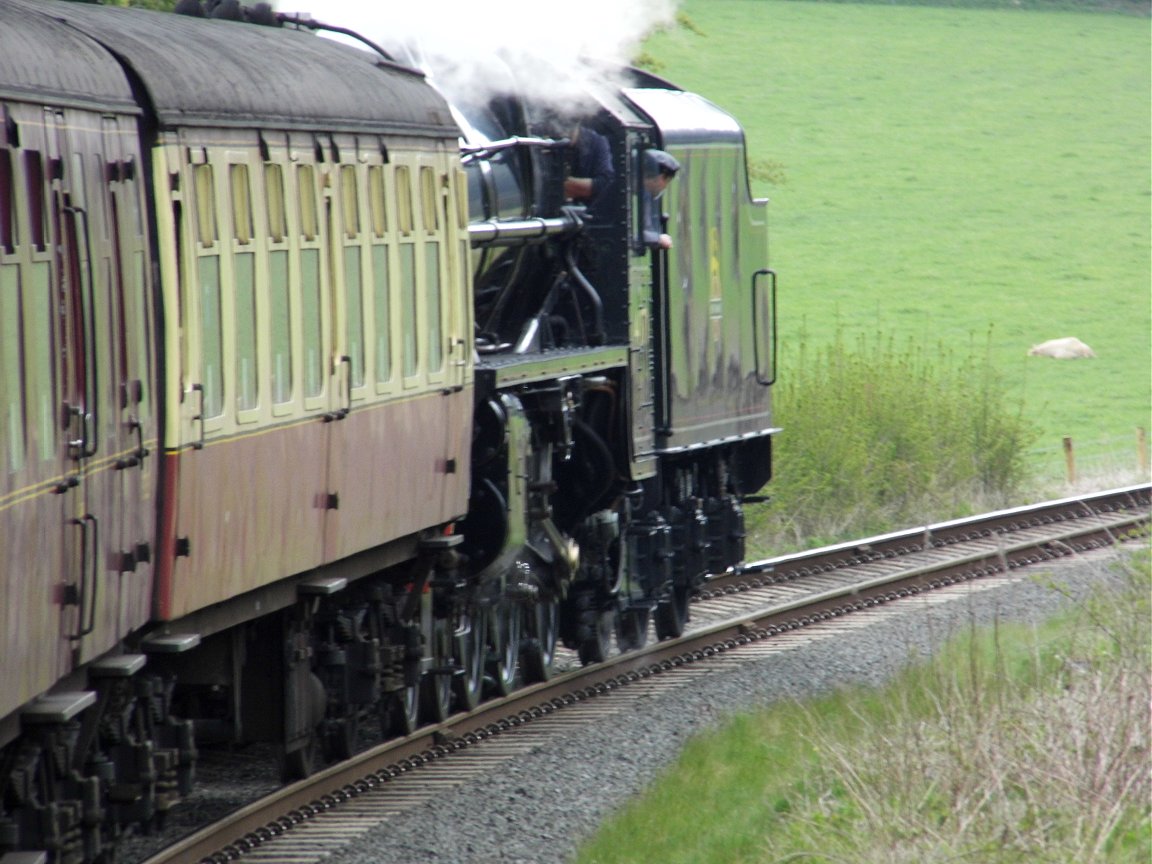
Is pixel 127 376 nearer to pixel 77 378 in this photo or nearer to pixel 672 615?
pixel 77 378

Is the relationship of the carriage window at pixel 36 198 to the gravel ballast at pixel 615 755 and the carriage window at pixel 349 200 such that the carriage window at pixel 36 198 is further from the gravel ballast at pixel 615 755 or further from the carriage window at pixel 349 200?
the gravel ballast at pixel 615 755

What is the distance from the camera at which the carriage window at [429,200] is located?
34.2ft

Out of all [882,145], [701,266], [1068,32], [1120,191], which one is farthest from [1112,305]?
[701,266]

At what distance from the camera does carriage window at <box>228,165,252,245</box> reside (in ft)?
27.3

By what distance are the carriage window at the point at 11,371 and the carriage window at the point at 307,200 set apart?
284cm

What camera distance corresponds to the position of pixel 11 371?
607 centimetres

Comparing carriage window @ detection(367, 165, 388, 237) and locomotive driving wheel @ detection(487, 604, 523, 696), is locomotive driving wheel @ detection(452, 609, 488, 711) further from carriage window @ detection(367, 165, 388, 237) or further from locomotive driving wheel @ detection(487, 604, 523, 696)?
carriage window @ detection(367, 165, 388, 237)

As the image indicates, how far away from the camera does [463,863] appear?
9.05 m

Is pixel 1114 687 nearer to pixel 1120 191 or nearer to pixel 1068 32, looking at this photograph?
pixel 1120 191

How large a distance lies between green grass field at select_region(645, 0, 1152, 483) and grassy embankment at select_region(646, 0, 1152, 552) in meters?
0.08

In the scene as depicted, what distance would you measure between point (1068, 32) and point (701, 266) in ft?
177

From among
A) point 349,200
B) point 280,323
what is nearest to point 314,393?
point 280,323

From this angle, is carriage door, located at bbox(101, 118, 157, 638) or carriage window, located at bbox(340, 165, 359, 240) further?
carriage window, located at bbox(340, 165, 359, 240)

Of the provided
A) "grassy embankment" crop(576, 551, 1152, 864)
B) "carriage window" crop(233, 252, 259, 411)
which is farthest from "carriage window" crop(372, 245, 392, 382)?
"grassy embankment" crop(576, 551, 1152, 864)
